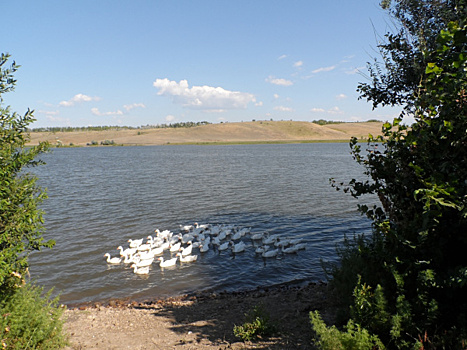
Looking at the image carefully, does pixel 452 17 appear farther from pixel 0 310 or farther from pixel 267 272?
pixel 0 310

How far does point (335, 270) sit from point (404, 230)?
3126mm

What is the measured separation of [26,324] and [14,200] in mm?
2014

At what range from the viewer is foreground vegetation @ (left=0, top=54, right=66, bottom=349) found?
5348 mm

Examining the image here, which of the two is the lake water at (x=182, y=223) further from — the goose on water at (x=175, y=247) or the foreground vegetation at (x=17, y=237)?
the foreground vegetation at (x=17, y=237)

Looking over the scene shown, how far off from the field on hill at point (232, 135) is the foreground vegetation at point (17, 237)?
447 feet

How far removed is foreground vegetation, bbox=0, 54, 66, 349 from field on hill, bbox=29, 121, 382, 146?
447 feet

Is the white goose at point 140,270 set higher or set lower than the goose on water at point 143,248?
lower

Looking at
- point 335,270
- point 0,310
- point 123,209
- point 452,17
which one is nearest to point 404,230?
point 335,270

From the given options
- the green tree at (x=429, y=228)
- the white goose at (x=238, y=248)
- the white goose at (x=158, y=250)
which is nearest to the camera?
the green tree at (x=429, y=228)

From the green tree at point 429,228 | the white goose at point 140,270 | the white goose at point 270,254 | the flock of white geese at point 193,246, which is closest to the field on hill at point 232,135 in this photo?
the flock of white geese at point 193,246

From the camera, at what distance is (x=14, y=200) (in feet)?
18.2

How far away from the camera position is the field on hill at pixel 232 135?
5807 inches

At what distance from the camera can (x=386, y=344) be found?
4.88 meters

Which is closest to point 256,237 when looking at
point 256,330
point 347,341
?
point 256,330
